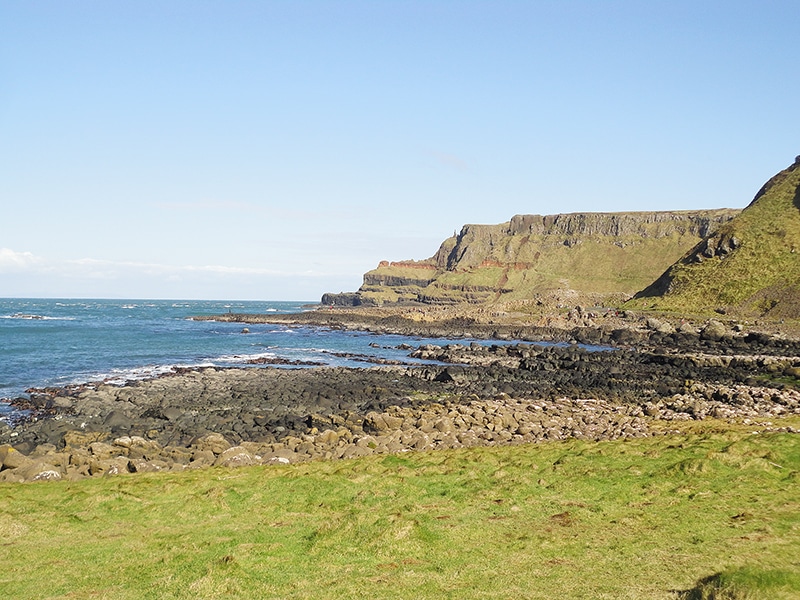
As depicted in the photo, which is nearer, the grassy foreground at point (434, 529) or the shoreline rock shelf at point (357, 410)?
the grassy foreground at point (434, 529)

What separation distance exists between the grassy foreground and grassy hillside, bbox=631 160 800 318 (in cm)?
7849

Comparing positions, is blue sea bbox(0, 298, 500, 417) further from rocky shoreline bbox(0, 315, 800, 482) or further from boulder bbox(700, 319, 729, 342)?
boulder bbox(700, 319, 729, 342)

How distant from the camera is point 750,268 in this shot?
98500 millimetres

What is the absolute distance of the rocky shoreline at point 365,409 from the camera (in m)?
19.6

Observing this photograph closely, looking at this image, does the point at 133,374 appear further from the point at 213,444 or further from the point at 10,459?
the point at 10,459

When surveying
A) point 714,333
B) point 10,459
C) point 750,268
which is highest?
point 750,268

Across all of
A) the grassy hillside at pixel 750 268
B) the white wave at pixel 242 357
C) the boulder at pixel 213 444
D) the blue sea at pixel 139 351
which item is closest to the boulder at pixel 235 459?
the boulder at pixel 213 444

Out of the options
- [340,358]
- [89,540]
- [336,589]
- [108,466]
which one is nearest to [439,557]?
[336,589]

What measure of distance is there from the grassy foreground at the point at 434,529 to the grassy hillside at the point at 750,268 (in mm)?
78487

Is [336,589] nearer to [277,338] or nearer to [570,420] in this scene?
[570,420]

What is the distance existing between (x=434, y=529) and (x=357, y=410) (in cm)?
1931

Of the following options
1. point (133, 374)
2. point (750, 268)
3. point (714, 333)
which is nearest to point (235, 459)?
point (133, 374)

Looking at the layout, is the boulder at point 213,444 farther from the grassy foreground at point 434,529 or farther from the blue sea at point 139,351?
the blue sea at point 139,351

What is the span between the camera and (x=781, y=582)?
7.50m
